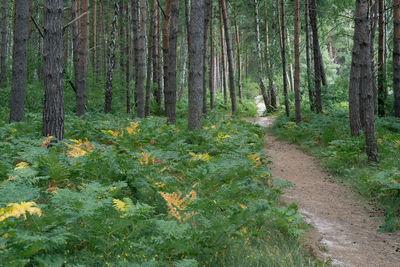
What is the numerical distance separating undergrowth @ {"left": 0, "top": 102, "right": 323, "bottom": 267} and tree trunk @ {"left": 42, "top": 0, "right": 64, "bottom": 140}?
1.93ft

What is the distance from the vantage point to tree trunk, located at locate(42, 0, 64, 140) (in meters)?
6.43

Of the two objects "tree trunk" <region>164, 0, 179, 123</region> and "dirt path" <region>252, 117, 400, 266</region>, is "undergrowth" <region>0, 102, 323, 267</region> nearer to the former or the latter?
"dirt path" <region>252, 117, 400, 266</region>

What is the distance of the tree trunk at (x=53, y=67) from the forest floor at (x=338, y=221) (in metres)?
4.64

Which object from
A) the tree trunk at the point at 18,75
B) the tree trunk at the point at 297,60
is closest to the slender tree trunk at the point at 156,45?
the tree trunk at the point at 18,75

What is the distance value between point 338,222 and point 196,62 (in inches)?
215

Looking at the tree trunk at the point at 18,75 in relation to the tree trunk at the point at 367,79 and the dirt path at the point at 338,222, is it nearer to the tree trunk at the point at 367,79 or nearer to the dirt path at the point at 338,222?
the dirt path at the point at 338,222

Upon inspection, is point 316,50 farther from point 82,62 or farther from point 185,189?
point 185,189

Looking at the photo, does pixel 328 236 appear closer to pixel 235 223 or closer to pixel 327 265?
pixel 327 265

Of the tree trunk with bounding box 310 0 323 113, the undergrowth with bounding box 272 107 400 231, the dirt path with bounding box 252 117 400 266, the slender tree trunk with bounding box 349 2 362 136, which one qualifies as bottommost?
the dirt path with bounding box 252 117 400 266

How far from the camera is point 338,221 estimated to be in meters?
5.28

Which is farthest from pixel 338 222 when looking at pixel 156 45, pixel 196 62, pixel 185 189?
pixel 156 45

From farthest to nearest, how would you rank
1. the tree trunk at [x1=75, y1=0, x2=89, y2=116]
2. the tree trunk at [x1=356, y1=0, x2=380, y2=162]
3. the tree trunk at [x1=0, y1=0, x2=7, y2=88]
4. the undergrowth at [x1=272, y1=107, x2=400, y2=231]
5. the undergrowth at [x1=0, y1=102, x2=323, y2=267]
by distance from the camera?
the tree trunk at [x1=0, y1=0, x2=7, y2=88]
the tree trunk at [x1=75, y1=0, x2=89, y2=116]
the tree trunk at [x1=356, y1=0, x2=380, y2=162]
the undergrowth at [x1=272, y1=107, x2=400, y2=231]
the undergrowth at [x1=0, y1=102, x2=323, y2=267]

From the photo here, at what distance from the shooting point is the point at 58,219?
282 cm

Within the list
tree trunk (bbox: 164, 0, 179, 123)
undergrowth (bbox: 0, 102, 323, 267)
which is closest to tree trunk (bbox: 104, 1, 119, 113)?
tree trunk (bbox: 164, 0, 179, 123)
